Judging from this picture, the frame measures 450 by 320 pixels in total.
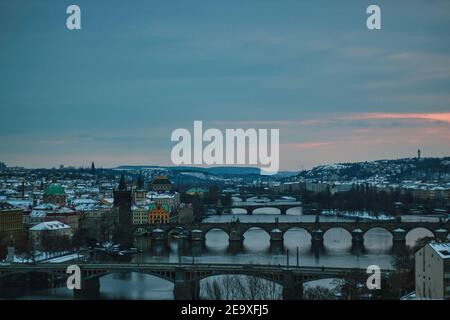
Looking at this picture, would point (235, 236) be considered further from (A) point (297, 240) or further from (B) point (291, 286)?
(B) point (291, 286)

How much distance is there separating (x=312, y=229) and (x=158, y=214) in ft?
14.8

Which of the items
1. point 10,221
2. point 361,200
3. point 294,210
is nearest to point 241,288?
point 10,221

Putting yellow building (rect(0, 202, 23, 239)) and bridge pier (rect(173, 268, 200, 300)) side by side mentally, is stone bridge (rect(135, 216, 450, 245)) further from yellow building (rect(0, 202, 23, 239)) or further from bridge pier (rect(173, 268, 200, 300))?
bridge pier (rect(173, 268, 200, 300))

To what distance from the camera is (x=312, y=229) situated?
1322cm

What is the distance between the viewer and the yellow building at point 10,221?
1169 centimetres

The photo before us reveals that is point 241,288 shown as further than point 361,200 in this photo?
No

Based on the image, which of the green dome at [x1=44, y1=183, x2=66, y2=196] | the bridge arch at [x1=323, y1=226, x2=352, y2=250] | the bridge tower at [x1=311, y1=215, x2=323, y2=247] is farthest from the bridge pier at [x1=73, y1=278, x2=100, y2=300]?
the green dome at [x1=44, y1=183, x2=66, y2=196]

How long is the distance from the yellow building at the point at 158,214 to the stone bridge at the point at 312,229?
1.52 meters

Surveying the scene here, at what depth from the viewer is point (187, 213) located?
699 inches

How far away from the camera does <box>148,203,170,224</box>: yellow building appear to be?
16312mm

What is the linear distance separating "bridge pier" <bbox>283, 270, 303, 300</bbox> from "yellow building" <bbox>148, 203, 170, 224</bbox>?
31.9ft

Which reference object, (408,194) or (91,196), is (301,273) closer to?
(91,196)

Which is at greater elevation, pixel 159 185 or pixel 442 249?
pixel 442 249
